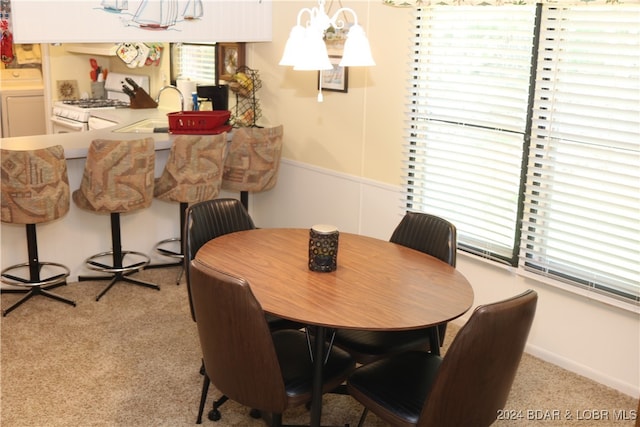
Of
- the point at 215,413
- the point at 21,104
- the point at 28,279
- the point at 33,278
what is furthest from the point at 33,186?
the point at 21,104

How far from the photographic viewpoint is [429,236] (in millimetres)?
3299

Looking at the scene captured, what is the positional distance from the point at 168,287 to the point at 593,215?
2.71 meters

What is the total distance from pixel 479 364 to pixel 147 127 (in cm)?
369

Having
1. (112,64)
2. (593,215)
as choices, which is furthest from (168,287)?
(112,64)

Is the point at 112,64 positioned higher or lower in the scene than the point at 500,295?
higher

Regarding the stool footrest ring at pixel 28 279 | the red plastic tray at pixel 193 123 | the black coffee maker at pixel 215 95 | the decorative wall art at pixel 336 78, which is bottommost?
the stool footrest ring at pixel 28 279

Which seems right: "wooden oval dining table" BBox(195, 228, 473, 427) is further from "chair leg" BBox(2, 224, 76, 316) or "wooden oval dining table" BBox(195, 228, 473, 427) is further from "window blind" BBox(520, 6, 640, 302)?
"chair leg" BBox(2, 224, 76, 316)

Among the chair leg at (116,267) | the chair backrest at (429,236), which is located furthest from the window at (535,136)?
the chair leg at (116,267)

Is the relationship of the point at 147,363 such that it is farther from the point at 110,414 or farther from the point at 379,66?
the point at 379,66

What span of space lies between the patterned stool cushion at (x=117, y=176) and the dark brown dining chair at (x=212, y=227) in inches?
36.9

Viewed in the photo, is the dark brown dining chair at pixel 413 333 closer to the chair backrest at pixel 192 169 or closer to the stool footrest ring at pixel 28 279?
the chair backrest at pixel 192 169

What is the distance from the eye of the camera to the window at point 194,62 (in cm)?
602

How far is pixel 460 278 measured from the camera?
2904mm

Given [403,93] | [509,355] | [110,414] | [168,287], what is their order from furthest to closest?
[168,287] → [403,93] → [110,414] → [509,355]
